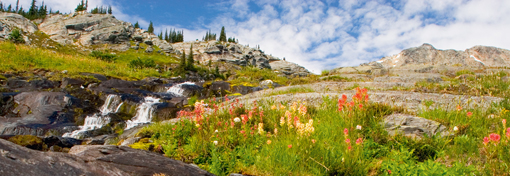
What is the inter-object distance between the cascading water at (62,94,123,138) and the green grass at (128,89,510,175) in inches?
247

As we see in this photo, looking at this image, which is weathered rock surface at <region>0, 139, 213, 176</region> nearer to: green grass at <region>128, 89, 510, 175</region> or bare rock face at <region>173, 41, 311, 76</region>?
green grass at <region>128, 89, 510, 175</region>

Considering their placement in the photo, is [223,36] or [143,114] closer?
[143,114]

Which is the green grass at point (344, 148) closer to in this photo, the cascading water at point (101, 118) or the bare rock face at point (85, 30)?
the cascading water at point (101, 118)

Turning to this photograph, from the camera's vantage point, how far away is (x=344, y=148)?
3.15 meters

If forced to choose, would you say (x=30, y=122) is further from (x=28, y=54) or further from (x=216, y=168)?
(x=28, y=54)

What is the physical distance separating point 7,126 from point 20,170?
34.3 feet

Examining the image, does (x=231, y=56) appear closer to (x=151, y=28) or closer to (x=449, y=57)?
(x=151, y=28)

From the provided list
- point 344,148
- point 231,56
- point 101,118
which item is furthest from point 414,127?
point 231,56

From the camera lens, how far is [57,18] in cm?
8119

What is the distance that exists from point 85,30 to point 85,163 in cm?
9602

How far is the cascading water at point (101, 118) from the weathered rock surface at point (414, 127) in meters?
10.3

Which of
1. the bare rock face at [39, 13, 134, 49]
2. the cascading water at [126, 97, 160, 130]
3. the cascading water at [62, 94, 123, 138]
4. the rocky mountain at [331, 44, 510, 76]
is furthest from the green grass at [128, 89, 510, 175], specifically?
the bare rock face at [39, 13, 134, 49]

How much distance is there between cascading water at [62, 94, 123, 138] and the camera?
9.25 metres

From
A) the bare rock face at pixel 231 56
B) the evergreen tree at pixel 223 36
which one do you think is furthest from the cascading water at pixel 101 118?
the evergreen tree at pixel 223 36
